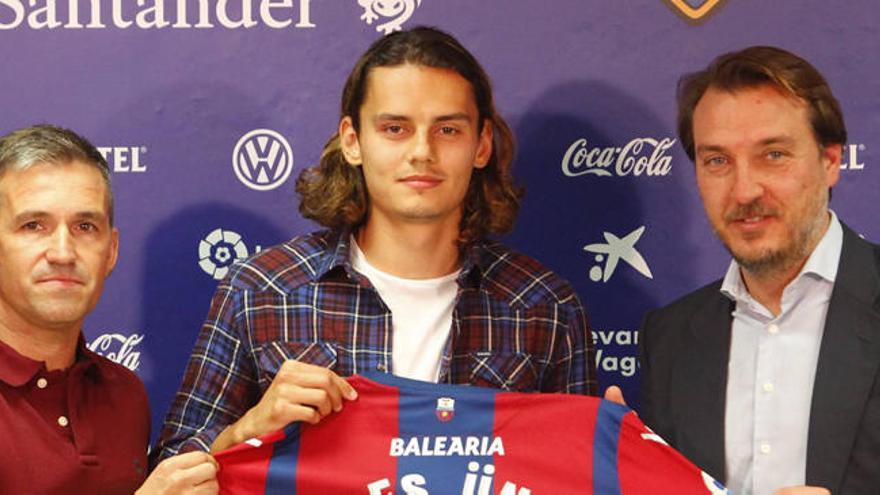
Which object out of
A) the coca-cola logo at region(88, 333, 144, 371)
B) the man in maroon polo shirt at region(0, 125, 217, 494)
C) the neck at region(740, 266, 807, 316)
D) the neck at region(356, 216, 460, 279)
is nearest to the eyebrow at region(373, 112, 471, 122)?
the neck at region(356, 216, 460, 279)

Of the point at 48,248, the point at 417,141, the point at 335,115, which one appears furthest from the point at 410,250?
the point at 48,248

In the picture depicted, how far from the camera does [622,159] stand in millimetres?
3035

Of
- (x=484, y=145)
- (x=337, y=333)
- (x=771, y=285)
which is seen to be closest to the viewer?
(x=771, y=285)

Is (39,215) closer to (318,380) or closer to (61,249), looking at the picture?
(61,249)

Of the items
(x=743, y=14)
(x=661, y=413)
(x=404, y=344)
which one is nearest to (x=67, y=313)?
(x=404, y=344)

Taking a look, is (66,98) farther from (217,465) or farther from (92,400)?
(217,465)

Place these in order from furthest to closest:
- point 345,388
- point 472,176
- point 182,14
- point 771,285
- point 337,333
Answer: point 182,14 < point 472,176 < point 337,333 < point 771,285 < point 345,388

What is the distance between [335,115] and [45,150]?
2.81 ft

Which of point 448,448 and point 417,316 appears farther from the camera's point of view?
point 417,316

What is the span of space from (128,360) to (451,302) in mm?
935

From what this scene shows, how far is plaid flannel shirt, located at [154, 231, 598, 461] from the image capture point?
8.15 ft

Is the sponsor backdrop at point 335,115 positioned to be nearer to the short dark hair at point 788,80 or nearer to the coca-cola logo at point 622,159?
the coca-cola logo at point 622,159

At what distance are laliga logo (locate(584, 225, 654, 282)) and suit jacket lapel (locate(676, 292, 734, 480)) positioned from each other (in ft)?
1.68

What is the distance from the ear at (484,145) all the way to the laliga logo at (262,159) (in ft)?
1.94
